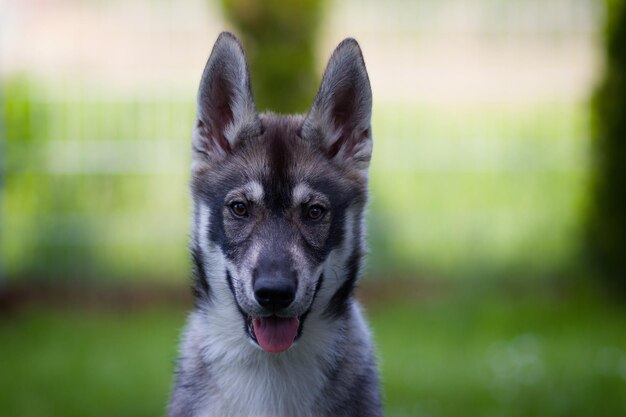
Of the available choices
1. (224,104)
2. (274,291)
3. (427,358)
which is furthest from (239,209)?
(427,358)

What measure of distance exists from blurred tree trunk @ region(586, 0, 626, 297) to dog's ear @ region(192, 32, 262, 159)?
7.74 meters

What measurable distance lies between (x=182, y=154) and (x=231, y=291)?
8042 mm

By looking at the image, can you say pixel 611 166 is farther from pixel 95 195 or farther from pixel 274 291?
pixel 274 291

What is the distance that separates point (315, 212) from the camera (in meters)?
4.96

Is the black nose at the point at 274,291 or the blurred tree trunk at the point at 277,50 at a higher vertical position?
the blurred tree trunk at the point at 277,50

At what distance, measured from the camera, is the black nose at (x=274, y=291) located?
180 inches

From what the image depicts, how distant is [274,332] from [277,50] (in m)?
7.35

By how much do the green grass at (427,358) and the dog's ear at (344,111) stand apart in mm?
3369

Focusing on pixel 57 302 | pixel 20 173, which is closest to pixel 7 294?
pixel 57 302

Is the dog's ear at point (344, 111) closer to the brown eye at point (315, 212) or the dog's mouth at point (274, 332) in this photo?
the brown eye at point (315, 212)

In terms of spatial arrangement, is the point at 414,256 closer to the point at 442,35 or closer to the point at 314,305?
the point at 442,35

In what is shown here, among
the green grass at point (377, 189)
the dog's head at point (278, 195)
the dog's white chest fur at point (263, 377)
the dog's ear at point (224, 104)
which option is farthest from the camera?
the green grass at point (377, 189)

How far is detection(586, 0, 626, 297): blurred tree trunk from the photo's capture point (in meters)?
12.0

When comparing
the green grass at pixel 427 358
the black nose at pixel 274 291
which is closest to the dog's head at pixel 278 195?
the black nose at pixel 274 291
